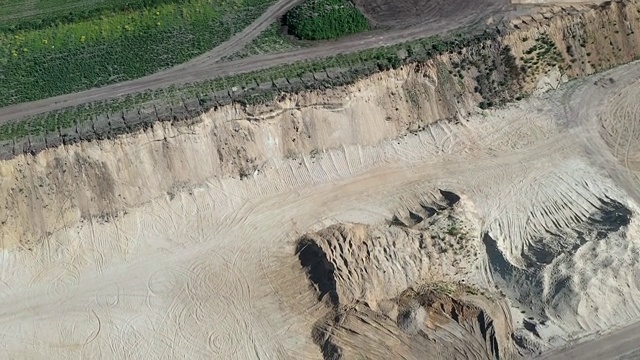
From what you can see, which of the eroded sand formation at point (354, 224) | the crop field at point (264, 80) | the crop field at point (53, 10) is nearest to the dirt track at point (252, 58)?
the crop field at point (264, 80)

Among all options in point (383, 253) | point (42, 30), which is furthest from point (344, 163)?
point (42, 30)

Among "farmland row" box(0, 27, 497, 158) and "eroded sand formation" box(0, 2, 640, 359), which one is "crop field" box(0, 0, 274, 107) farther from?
"eroded sand formation" box(0, 2, 640, 359)

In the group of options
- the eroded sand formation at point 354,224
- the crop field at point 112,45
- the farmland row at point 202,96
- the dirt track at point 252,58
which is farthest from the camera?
the crop field at point 112,45

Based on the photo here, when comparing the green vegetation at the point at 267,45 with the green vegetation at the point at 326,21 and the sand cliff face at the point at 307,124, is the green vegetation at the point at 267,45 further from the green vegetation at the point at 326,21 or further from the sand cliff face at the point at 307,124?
the sand cliff face at the point at 307,124

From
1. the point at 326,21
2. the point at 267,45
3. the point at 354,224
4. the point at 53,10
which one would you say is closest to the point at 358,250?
the point at 354,224

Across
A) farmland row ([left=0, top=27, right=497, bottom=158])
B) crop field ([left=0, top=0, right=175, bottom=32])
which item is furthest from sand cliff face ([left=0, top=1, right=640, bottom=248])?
crop field ([left=0, top=0, right=175, bottom=32])

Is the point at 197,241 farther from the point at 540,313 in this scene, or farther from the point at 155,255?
the point at 540,313
